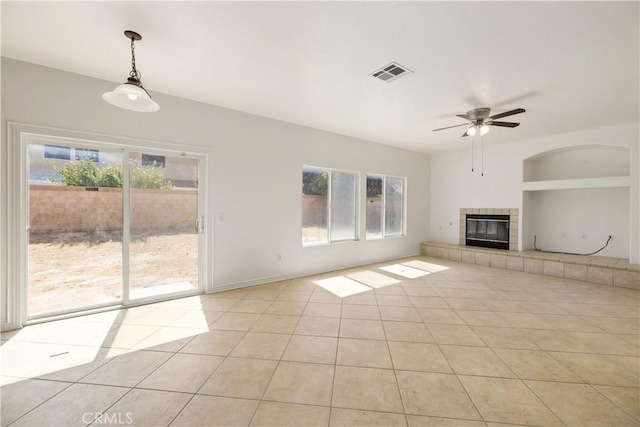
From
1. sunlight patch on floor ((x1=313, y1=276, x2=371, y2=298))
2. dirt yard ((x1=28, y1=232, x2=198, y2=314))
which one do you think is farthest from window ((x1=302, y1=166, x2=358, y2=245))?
dirt yard ((x1=28, y1=232, x2=198, y2=314))

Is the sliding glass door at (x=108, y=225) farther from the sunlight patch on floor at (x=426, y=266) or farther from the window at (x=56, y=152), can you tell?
the sunlight patch on floor at (x=426, y=266)

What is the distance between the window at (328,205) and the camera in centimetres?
492

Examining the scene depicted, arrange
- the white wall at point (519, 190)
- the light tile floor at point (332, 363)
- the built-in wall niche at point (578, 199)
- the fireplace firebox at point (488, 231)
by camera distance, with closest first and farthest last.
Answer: the light tile floor at point (332, 363) < the white wall at point (519, 190) < the built-in wall niche at point (578, 199) < the fireplace firebox at point (488, 231)

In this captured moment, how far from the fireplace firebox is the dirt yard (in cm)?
636

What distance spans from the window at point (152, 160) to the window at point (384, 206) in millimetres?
4071

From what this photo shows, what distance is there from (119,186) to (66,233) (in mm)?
757

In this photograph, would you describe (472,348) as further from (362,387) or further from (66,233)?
(66,233)

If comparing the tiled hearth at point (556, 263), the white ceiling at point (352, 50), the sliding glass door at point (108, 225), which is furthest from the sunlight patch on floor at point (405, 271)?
the sliding glass door at point (108, 225)

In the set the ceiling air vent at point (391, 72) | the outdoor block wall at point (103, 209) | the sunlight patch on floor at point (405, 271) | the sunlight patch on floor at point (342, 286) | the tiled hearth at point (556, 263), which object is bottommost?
the sunlight patch on floor at point (342, 286)

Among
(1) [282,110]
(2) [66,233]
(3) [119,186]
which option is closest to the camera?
(2) [66,233]

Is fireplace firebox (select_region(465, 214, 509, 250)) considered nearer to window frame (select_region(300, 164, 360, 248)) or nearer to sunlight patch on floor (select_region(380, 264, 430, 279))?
sunlight patch on floor (select_region(380, 264, 430, 279))

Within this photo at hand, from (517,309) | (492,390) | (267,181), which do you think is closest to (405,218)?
(517,309)

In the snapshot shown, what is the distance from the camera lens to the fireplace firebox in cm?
589

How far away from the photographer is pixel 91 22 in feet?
6.88
